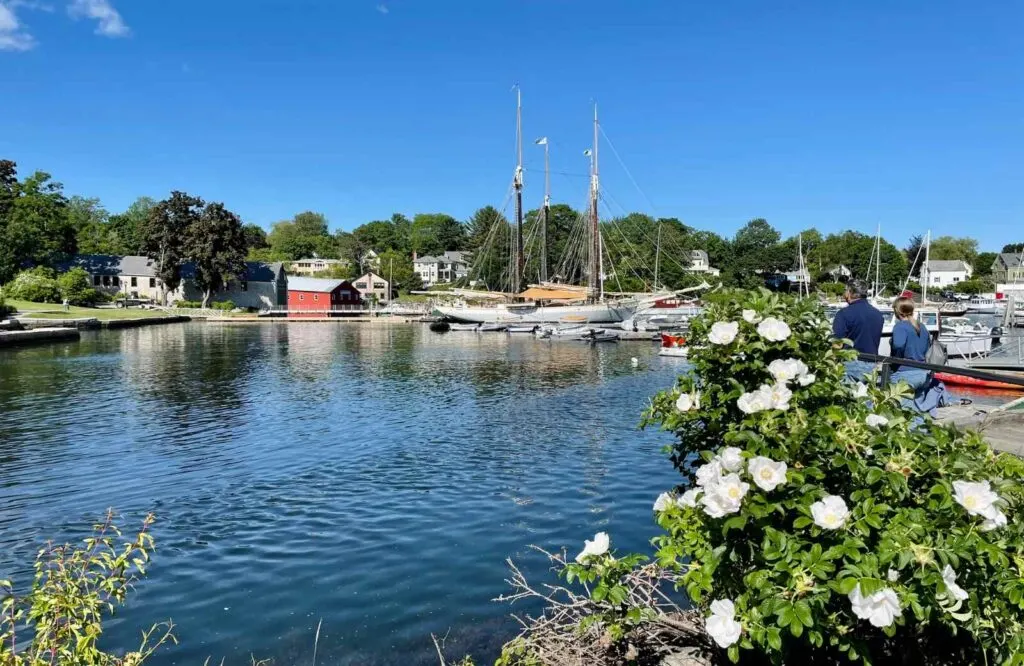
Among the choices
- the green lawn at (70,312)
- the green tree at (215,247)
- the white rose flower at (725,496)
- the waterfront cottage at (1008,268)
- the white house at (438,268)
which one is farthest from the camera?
the white house at (438,268)

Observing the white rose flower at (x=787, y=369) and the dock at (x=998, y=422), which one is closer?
the white rose flower at (x=787, y=369)

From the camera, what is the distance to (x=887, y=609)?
294cm

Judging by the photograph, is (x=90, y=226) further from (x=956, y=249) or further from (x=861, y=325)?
(x=956, y=249)

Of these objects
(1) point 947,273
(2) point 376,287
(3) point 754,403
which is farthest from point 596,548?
(1) point 947,273

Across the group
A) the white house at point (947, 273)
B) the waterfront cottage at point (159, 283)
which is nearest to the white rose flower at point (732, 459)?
the waterfront cottage at point (159, 283)

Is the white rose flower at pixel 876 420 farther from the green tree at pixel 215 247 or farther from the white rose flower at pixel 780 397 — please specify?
the green tree at pixel 215 247

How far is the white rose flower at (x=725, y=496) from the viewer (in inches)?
124

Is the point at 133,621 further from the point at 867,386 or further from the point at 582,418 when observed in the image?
the point at 582,418

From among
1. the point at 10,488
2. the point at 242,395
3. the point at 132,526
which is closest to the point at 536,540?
the point at 132,526

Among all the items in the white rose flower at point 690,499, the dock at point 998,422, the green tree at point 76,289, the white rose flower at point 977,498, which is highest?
the green tree at point 76,289

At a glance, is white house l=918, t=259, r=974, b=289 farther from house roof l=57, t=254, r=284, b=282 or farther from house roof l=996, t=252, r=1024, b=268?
house roof l=57, t=254, r=284, b=282

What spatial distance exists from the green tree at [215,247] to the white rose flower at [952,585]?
90733mm

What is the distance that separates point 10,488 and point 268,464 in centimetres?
474

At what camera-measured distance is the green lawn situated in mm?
63997
